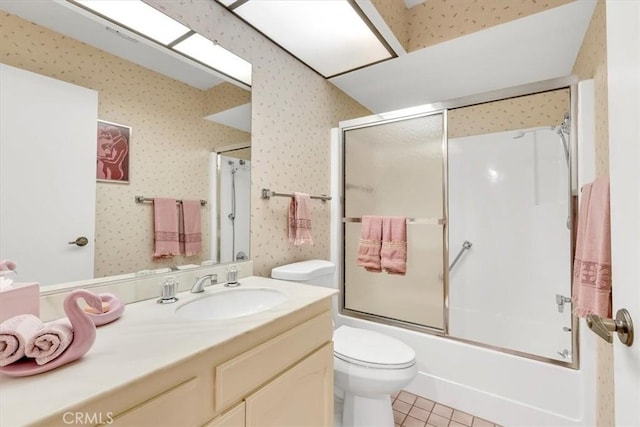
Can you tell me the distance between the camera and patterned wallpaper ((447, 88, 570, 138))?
2.23 meters

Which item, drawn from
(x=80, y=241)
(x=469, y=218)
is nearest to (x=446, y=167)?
(x=469, y=218)

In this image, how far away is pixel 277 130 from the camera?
173 cm

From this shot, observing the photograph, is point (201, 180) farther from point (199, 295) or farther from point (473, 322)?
point (473, 322)

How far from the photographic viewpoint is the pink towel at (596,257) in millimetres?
990

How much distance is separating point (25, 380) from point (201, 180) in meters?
0.91

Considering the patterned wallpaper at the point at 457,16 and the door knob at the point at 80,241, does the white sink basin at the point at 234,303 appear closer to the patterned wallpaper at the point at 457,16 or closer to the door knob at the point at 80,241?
the door knob at the point at 80,241

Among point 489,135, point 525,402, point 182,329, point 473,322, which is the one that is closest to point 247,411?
point 182,329

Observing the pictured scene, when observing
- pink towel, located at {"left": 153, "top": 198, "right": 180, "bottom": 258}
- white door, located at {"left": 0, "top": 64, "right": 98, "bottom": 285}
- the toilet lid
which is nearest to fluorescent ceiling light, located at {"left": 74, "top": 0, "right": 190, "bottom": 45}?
white door, located at {"left": 0, "top": 64, "right": 98, "bottom": 285}

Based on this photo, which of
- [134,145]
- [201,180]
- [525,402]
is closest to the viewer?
[134,145]

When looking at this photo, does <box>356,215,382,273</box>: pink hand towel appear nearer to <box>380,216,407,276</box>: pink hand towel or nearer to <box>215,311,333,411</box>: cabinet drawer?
<box>380,216,407,276</box>: pink hand towel

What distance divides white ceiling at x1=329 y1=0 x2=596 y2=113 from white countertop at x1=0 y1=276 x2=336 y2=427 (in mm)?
1742

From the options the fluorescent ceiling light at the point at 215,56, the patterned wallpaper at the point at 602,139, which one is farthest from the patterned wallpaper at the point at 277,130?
the patterned wallpaper at the point at 602,139

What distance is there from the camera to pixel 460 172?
2.51 meters

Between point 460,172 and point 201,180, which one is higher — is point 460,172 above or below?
above
